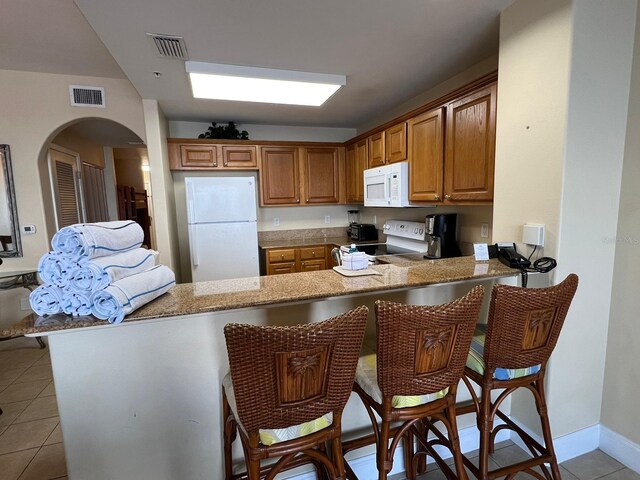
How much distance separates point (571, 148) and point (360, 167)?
2384 millimetres

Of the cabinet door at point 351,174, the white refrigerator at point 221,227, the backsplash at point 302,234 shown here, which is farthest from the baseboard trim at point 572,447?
the backsplash at point 302,234

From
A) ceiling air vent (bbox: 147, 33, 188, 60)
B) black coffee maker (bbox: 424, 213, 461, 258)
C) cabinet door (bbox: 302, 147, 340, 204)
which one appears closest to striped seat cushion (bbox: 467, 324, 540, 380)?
black coffee maker (bbox: 424, 213, 461, 258)

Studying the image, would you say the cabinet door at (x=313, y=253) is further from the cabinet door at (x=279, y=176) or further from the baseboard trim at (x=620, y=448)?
the baseboard trim at (x=620, y=448)

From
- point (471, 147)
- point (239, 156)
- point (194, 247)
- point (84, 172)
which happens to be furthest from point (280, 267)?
point (84, 172)

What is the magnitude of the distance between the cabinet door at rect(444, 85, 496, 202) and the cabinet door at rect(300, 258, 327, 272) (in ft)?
6.17

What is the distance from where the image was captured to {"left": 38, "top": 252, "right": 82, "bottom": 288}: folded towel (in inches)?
42.0

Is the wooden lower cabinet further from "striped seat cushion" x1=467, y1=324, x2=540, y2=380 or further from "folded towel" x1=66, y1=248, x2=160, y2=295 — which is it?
"folded towel" x1=66, y1=248, x2=160, y2=295

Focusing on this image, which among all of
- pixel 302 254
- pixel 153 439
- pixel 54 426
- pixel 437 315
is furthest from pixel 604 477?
pixel 54 426

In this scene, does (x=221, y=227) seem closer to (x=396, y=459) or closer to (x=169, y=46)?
(x=169, y=46)

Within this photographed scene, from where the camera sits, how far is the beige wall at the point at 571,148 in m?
1.51

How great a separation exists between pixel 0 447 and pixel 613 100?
154 inches

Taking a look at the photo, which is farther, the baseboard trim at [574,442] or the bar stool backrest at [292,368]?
the baseboard trim at [574,442]

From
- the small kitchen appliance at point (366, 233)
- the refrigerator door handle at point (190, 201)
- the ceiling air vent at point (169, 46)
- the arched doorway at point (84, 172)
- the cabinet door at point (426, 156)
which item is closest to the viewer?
the ceiling air vent at point (169, 46)

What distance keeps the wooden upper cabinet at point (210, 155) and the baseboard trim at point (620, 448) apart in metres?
3.70
